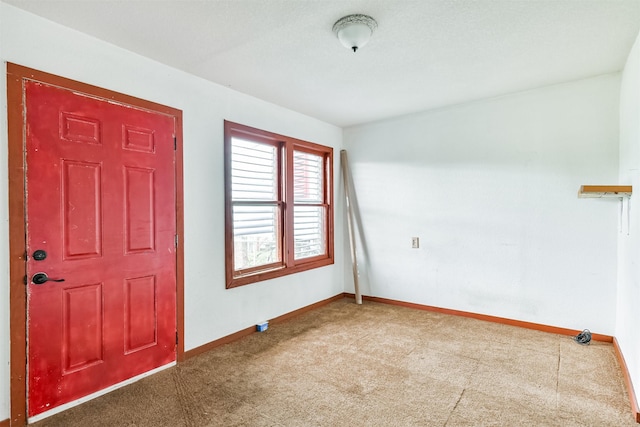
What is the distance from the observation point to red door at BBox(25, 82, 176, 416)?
212cm

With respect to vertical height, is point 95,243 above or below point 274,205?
below

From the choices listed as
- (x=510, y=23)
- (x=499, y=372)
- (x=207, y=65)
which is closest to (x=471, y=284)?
(x=499, y=372)

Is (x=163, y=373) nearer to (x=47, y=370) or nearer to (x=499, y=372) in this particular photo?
(x=47, y=370)

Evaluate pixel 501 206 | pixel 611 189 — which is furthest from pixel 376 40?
pixel 501 206

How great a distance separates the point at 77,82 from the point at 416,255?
12.5ft

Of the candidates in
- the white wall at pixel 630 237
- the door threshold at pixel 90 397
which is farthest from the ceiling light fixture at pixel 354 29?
the door threshold at pixel 90 397

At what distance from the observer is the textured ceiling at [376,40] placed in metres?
2.03

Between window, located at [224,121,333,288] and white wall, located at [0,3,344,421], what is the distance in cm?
11

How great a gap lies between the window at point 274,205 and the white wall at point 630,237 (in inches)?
120

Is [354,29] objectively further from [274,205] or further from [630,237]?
[630,237]

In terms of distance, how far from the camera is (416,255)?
4.35 metres

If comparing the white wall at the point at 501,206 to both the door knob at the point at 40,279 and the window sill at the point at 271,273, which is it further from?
the door knob at the point at 40,279

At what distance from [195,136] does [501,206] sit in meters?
3.24

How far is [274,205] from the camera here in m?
3.94
